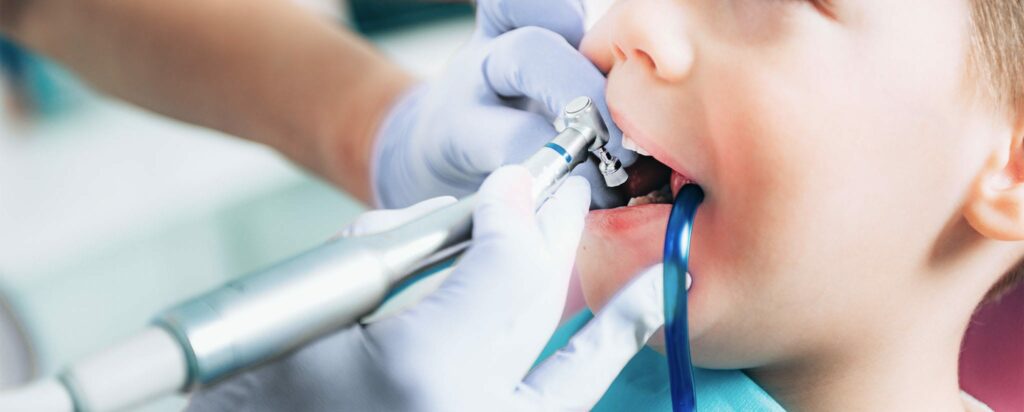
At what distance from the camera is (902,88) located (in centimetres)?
52

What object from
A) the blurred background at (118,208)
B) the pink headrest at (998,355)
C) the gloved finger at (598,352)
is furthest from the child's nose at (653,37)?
the blurred background at (118,208)

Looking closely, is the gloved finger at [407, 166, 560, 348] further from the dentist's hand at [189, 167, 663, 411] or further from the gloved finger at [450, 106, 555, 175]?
the gloved finger at [450, 106, 555, 175]

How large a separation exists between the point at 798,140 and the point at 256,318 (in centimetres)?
29

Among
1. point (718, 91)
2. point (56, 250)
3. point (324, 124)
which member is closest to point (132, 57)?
point (324, 124)

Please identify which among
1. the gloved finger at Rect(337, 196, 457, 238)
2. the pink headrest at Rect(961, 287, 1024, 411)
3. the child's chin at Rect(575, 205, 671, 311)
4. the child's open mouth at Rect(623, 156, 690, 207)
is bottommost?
the pink headrest at Rect(961, 287, 1024, 411)

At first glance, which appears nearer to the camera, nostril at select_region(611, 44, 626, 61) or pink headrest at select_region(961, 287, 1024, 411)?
nostril at select_region(611, 44, 626, 61)

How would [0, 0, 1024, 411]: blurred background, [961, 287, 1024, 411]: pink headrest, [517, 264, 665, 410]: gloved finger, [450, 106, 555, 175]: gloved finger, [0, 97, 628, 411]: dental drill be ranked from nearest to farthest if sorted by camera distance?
[0, 97, 628, 411]: dental drill, [517, 264, 665, 410]: gloved finger, [450, 106, 555, 175]: gloved finger, [961, 287, 1024, 411]: pink headrest, [0, 0, 1024, 411]: blurred background

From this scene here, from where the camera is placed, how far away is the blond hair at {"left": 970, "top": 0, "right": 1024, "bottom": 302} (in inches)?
20.1

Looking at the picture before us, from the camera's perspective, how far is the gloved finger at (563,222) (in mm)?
490

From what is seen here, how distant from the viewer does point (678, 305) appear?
0.51m

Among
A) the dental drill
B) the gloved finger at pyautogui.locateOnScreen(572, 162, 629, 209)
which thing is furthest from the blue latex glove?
the dental drill

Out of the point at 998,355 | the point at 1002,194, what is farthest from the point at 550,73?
the point at 998,355

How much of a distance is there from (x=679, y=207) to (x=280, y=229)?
0.96m

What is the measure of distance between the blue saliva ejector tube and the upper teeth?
0.16 ft
